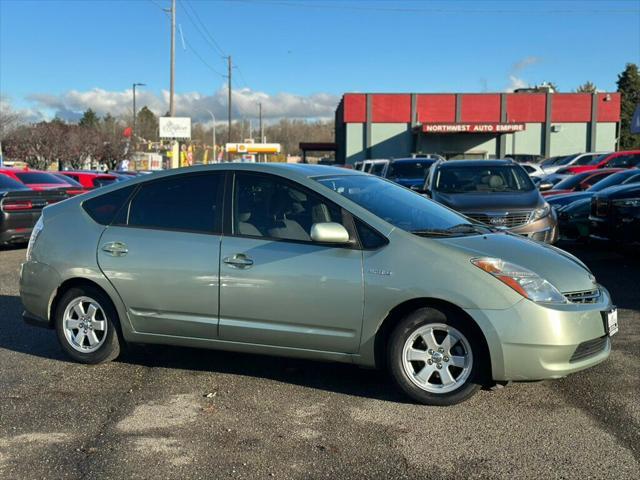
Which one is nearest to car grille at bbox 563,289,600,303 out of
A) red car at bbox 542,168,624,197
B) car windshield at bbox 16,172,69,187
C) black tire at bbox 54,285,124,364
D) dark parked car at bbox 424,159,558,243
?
black tire at bbox 54,285,124,364

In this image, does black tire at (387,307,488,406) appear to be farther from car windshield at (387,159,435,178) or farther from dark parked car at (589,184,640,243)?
car windshield at (387,159,435,178)

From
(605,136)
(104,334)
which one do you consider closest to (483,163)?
(104,334)

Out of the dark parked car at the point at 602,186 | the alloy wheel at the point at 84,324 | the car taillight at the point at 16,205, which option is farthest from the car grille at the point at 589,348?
the car taillight at the point at 16,205

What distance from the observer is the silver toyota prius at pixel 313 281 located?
4223 millimetres

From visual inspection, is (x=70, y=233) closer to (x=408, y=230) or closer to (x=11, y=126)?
(x=408, y=230)

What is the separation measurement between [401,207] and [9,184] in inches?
420

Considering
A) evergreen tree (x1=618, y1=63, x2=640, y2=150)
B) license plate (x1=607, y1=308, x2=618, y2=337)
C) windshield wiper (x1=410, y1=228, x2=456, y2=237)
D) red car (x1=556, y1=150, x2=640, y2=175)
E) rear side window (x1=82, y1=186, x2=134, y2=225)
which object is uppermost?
evergreen tree (x1=618, y1=63, x2=640, y2=150)

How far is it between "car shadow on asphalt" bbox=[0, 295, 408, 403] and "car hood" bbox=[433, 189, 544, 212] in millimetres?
4838

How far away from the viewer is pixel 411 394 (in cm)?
439

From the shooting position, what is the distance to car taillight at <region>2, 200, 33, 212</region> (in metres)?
12.1

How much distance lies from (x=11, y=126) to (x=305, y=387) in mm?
46223

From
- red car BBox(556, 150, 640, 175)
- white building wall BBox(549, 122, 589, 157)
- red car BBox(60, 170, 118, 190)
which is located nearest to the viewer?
red car BBox(60, 170, 118, 190)

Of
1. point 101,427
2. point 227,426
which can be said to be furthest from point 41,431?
point 227,426

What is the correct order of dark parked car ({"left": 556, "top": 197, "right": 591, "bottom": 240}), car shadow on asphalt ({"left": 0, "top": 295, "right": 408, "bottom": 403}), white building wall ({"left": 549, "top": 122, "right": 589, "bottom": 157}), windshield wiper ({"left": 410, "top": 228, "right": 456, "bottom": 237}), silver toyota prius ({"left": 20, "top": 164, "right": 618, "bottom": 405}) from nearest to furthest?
silver toyota prius ({"left": 20, "top": 164, "right": 618, "bottom": 405}) → windshield wiper ({"left": 410, "top": 228, "right": 456, "bottom": 237}) → car shadow on asphalt ({"left": 0, "top": 295, "right": 408, "bottom": 403}) → dark parked car ({"left": 556, "top": 197, "right": 591, "bottom": 240}) → white building wall ({"left": 549, "top": 122, "right": 589, "bottom": 157})
